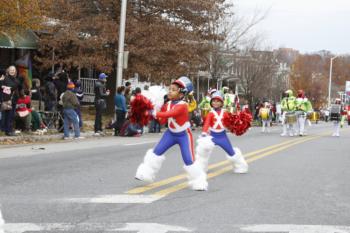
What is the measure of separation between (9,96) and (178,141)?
10.0 metres

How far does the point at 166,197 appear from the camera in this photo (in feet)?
28.2

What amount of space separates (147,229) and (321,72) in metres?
94.8

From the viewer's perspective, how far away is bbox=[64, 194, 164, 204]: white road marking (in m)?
8.09

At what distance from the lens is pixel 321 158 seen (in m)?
15.6

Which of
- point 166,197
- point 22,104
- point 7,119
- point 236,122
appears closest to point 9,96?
point 7,119

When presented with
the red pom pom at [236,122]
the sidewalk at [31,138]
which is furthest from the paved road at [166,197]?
the sidewalk at [31,138]

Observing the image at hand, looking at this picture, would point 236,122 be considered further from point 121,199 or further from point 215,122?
point 121,199

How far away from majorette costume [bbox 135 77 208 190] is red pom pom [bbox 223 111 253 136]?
206 cm

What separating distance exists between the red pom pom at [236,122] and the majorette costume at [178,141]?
2.06 meters

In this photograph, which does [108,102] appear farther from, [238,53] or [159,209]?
[159,209]

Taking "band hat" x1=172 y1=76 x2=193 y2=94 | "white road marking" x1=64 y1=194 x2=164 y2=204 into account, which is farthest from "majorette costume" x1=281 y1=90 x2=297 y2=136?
"white road marking" x1=64 y1=194 x2=164 y2=204

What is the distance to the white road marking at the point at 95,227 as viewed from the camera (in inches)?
251

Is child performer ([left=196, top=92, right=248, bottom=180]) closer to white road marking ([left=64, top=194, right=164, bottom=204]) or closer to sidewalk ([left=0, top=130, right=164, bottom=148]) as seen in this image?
white road marking ([left=64, top=194, right=164, bottom=204])

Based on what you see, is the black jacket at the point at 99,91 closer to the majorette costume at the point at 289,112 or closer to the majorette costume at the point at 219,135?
the majorette costume at the point at 289,112
